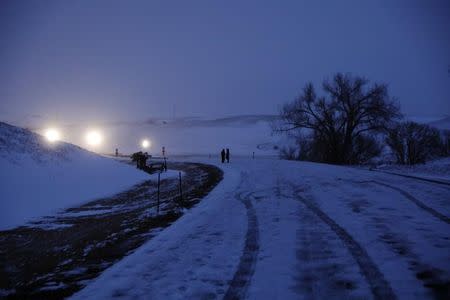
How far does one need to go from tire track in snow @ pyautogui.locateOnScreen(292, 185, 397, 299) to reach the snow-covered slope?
25.2 ft

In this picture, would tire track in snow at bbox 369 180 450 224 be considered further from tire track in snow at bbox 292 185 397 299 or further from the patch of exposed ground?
the patch of exposed ground

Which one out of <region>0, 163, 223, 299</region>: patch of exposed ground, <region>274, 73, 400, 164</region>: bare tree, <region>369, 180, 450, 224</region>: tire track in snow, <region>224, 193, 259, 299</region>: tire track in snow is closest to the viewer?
<region>224, 193, 259, 299</region>: tire track in snow

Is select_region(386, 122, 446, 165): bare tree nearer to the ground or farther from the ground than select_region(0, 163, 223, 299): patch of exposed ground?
farther from the ground

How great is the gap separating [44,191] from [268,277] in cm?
1054

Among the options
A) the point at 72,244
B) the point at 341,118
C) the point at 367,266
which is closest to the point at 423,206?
the point at 367,266

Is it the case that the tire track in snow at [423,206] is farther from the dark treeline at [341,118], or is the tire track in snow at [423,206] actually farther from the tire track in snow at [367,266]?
the dark treeline at [341,118]

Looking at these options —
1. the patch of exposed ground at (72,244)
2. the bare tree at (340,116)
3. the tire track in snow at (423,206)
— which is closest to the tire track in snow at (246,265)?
the patch of exposed ground at (72,244)

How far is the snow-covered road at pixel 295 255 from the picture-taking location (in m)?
4.02

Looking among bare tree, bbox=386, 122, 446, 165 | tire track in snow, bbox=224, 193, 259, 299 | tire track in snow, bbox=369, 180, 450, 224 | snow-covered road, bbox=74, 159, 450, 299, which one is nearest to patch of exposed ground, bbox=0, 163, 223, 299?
snow-covered road, bbox=74, 159, 450, 299

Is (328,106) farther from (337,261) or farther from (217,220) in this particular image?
(337,261)

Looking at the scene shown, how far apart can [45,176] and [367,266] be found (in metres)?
12.8

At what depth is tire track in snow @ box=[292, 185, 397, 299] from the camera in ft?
12.5

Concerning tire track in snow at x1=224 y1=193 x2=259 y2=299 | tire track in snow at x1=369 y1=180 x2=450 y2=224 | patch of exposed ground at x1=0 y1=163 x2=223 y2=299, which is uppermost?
tire track in snow at x1=369 y1=180 x2=450 y2=224

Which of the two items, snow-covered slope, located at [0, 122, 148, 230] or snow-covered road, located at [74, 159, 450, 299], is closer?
snow-covered road, located at [74, 159, 450, 299]
